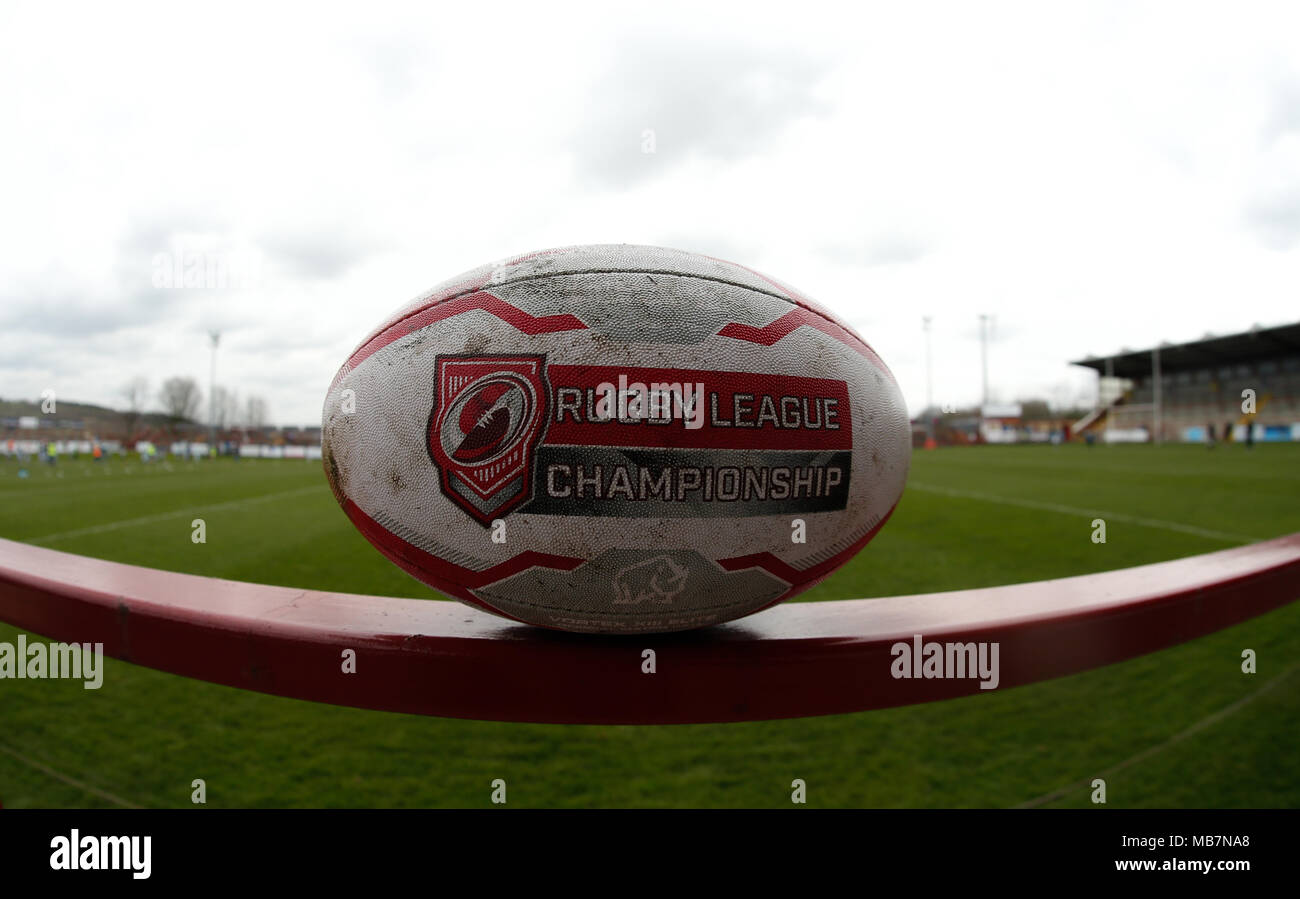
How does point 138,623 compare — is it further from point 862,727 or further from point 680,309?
point 862,727

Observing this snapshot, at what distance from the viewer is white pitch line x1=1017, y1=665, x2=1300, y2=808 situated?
7.47 ft

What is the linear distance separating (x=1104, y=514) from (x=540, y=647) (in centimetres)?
1065

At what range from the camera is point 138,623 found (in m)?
0.92

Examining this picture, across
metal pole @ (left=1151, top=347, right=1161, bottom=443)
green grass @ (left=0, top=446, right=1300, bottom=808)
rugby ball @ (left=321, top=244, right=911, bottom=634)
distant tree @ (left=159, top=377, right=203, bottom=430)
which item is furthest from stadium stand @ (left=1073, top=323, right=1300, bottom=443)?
distant tree @ (left=159, top=377, right=203, bottom=430)

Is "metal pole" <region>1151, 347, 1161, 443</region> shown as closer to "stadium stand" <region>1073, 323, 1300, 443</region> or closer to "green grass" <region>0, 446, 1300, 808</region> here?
"stadium stand" <region>1073, 323, 1300, 443</region>

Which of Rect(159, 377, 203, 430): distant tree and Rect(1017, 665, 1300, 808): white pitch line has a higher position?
Rect(159, 377, 203, 430): distant tree

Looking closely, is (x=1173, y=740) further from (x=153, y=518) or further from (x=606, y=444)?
(x=153, y=518)

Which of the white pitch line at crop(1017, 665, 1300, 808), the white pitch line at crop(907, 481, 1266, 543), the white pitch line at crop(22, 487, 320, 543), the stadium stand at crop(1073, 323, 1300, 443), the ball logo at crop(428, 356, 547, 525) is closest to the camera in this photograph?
the ball logo at crop(428, 356, 547, 525)

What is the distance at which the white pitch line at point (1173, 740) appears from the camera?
2275 mm

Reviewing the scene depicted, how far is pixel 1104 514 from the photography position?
9.39 metres

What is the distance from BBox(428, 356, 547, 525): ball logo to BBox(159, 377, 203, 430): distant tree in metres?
49.3

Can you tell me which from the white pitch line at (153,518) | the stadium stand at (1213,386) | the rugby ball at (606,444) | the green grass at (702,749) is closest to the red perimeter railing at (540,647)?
the rugby ball at (606,444)
